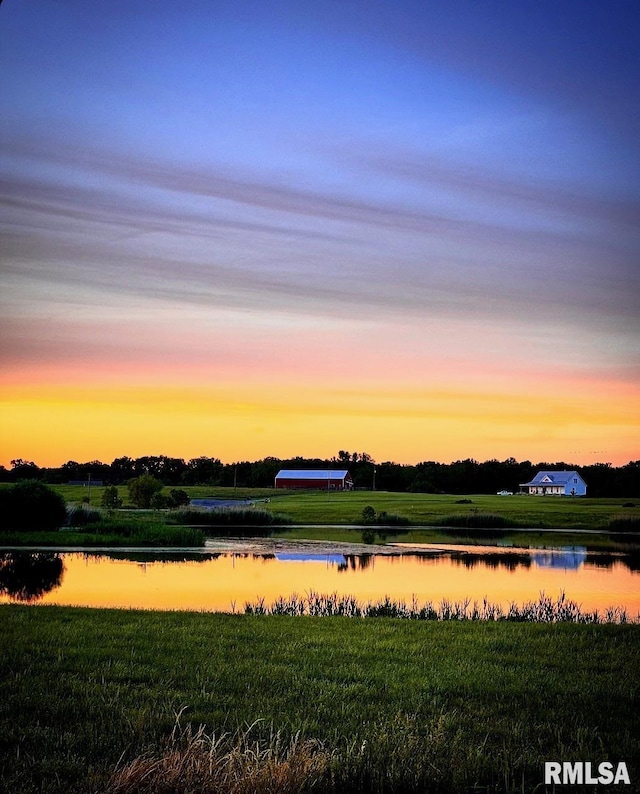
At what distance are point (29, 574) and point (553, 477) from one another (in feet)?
353

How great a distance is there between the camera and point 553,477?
124062 mm

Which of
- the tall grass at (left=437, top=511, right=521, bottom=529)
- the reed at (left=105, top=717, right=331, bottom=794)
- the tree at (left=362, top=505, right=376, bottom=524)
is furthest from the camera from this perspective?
the tree at (left=362, top=505, right=376, bottom=524)

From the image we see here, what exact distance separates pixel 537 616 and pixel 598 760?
11612 millimetres

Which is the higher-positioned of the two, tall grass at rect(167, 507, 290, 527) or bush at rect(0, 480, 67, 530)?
bush at rect(0, 480, 67, 530)


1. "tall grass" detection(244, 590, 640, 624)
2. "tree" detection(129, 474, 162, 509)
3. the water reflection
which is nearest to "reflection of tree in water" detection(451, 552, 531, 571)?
the water reflection

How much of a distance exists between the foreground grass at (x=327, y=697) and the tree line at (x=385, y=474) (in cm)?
10123

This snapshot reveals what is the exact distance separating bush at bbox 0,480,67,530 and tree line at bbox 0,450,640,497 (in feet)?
248

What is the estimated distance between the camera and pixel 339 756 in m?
6.75

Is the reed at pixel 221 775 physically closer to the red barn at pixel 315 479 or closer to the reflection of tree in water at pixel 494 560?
the reflection of tree in water at pixel 494 560

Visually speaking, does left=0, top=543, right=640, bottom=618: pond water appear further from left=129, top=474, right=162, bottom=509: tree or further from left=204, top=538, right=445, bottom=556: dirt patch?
left=129, top=474, right=162, bottom=509: tree

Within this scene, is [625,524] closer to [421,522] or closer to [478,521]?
[478,521]

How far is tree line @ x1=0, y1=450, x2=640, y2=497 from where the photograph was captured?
11988 centimetres

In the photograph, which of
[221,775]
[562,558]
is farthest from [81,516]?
[221,775]

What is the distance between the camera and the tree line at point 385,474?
11988 cm
